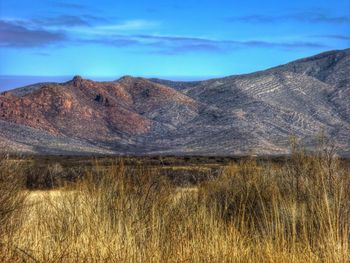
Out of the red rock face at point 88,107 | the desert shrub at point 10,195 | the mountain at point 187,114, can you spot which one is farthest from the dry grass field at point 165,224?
the red rock face at point 88,107

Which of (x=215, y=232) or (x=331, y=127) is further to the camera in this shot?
(x=331, y=127)

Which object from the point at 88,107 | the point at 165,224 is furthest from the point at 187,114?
the point at 165,224

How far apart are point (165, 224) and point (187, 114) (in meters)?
91.7

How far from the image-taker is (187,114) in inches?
4018

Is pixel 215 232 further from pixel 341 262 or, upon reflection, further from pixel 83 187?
pixel 83 187

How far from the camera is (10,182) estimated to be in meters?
12.4

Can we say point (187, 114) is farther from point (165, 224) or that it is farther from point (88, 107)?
point (165, 224)

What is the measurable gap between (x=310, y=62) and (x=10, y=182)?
111 metres

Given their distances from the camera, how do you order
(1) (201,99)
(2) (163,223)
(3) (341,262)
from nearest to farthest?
(3) (341,262) → (2) (163,223) → (1) (201,99)

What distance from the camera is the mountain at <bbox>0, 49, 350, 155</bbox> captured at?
8844 centimetres

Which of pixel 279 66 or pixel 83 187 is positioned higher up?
pixel 279 66

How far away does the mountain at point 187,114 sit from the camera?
8844 cm

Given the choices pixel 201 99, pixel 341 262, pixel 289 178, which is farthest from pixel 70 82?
pixel 341 262

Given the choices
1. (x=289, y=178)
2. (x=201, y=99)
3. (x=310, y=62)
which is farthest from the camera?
(x=310, y=62)
